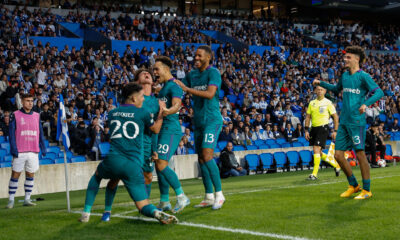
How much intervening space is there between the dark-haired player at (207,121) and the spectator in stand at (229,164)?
9.34 metres

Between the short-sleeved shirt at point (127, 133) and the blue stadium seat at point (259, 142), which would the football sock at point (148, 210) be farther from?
the blue stadium seat at point (259, 142)

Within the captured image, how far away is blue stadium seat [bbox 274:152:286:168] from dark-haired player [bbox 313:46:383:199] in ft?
34.4

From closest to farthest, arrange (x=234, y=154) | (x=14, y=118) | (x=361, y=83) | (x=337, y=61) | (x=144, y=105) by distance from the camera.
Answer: (x=144, y=105), (x=361, y=83), (x=14, y=118), (x=234, y=154), (x=337, y=61)

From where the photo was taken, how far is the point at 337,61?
3406 cm

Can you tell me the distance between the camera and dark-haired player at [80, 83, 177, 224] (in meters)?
5.69

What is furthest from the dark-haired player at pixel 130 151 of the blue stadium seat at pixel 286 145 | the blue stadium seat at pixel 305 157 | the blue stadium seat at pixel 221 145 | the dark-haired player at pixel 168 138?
the blue stadium seat at pixel 286 145

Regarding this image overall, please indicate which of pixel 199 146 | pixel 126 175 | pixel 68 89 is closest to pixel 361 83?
pixel 199 146

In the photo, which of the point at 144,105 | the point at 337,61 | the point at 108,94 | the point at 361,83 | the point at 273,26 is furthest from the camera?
the point at 273,26

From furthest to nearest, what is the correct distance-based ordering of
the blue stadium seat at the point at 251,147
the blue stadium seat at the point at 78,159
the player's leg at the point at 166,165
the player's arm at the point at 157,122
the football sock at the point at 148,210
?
the blue stadium seat at the point at 251,147, the blue stadium seat at the point at 78,159, the player's leg at the point at 166,165, the player's arm at the point at 157,122, the football sock at the point at 148,210

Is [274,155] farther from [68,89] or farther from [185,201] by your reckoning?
[185,201]

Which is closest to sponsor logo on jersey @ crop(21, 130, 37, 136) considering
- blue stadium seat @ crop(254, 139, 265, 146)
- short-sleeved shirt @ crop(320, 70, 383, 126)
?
short-sleeved shirt @ crop(320, 70, 383, 126)

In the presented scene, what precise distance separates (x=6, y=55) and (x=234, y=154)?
10.8m

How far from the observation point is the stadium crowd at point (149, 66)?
1750 centimetres

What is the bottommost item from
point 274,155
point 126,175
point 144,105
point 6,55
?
point 274,155
